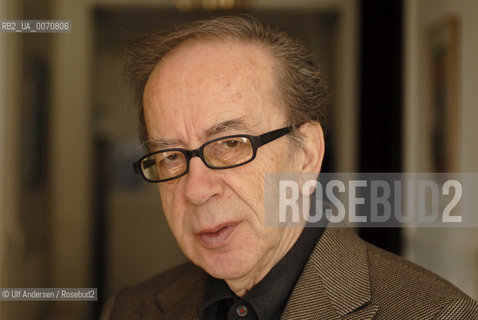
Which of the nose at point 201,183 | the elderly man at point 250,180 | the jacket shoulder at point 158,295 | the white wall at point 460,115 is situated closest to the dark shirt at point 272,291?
the elderly man at point 250,180

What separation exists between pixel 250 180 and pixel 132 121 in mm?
637

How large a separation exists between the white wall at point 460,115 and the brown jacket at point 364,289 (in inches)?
8.2

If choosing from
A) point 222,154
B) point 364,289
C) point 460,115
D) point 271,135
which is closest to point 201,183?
point 222,154

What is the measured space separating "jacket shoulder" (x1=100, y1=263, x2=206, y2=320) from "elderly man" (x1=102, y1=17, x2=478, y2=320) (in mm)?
104

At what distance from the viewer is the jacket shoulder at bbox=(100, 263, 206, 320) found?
1.23 meters

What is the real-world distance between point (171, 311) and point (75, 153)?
131cm

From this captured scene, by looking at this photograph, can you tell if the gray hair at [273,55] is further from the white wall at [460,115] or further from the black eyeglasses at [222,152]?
the white wall at [460,115]

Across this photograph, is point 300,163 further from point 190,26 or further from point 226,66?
point 190,26

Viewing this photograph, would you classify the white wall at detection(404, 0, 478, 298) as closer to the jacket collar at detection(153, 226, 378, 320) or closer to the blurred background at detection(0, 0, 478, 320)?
the blurred background at detection(0, 0, 478, 320)

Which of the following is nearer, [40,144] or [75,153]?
[40,144]

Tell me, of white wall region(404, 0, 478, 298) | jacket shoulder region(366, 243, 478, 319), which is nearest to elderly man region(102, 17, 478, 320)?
jacket shoulder region(366, 243, 478, 319)

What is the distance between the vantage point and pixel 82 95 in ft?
7.99

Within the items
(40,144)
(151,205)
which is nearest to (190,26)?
(40,144)

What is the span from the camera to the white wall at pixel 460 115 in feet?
4.09
